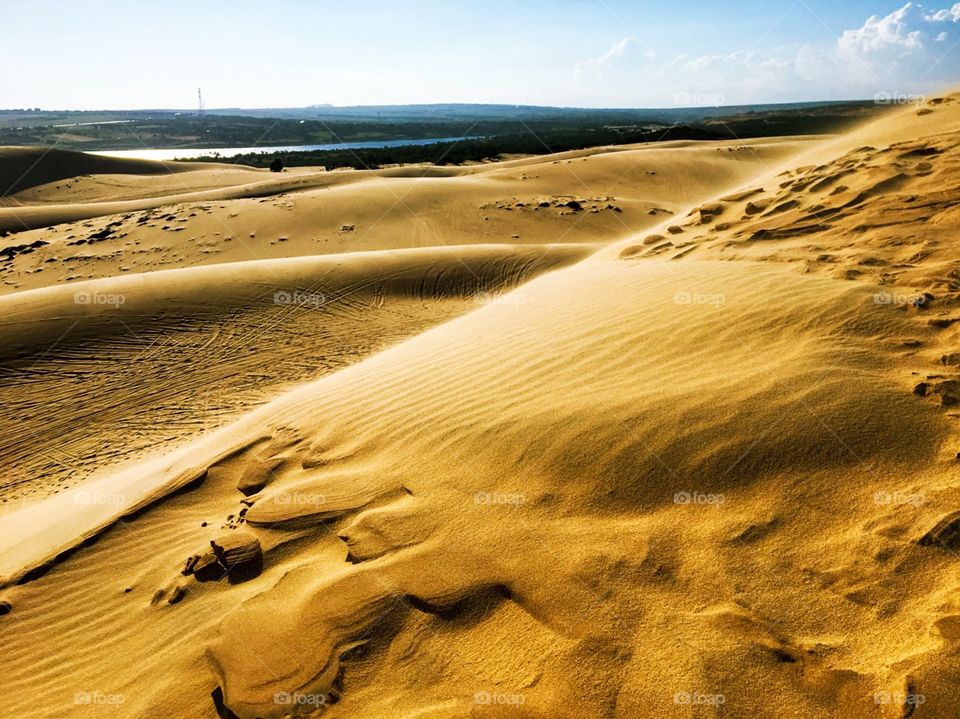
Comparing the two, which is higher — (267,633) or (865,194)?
(865,194)

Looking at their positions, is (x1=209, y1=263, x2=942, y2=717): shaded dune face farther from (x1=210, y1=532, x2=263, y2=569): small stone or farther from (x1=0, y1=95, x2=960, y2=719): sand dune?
(x1=210, y1=532, x2=263, y2=569): small stone

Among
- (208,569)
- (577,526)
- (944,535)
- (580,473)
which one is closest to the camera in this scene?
(944,535)

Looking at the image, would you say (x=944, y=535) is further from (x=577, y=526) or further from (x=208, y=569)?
(x=208, y=569)

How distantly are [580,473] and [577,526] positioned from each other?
0.43 metres

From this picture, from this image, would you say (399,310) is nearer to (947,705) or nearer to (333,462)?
(333,462)

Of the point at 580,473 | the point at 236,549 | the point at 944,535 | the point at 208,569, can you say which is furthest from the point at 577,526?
the point at 208,569

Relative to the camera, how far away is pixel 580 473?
11.0 ft

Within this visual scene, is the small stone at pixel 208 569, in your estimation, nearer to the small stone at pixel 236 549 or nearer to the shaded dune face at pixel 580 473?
the small stone at pixel 236 549

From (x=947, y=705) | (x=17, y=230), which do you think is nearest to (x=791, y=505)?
(x=947, y=705)

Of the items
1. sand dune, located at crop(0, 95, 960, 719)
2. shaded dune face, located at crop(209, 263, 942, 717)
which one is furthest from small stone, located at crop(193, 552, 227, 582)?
shaded dune face, located at crop(209, 263, 942, 717)

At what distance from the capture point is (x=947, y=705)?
1906 millimetres

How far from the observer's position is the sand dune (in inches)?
89.1

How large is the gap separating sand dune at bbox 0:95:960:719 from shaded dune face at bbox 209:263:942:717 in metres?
0.02

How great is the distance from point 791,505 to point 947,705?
104 centimetres
